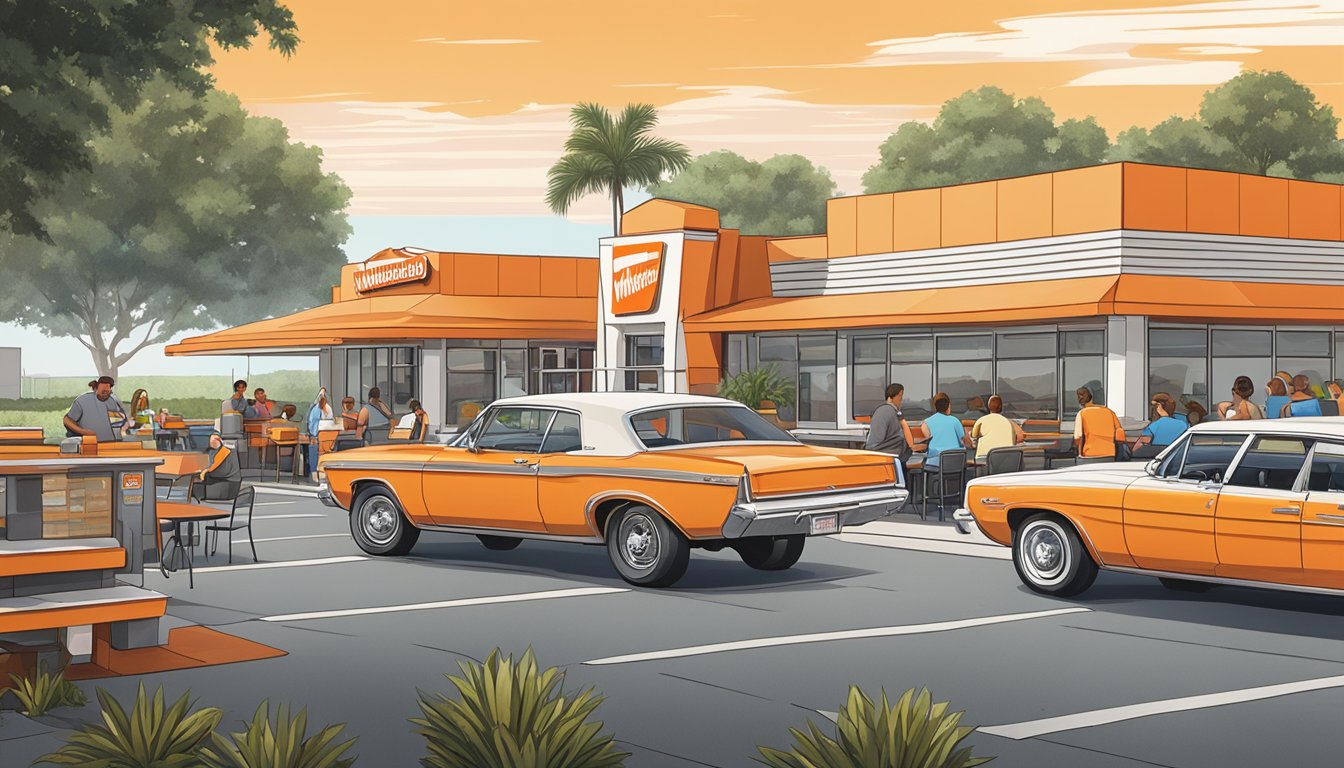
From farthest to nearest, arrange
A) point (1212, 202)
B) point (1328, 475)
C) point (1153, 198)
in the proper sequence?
1. point (1212, 202)
2. point (1153, 198)
3. point (1328, 475)

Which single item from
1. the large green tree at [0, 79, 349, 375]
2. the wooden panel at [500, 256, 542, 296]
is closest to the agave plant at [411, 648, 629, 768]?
the wooden panel at [500, 256, 542, 296]

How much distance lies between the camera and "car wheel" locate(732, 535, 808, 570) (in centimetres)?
1473

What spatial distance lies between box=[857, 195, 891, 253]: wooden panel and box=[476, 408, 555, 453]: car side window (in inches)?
656

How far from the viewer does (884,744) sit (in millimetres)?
5973

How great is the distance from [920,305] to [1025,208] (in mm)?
2565

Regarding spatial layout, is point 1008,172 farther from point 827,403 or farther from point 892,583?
point 892,583

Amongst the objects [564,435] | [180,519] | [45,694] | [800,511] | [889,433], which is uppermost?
[564,435]

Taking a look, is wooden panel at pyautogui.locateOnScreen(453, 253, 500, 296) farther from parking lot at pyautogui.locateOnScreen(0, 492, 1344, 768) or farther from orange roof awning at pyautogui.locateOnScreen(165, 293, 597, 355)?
parking lot at pyautogui.locateOnScreen(0, 492, 1344, 768)

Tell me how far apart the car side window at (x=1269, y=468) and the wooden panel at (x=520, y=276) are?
2855cm

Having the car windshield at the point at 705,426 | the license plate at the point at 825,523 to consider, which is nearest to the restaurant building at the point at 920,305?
the car windshield at the point at 705,426

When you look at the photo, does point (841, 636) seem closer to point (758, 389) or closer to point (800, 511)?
point (800, 511)

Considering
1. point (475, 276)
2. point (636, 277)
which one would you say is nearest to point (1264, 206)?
point (636, 277)

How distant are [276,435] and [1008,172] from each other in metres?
65.8

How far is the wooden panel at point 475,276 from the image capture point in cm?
3906
